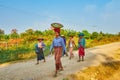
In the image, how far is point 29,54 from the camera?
90.4ft

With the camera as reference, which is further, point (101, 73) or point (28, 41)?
point (28, 41)

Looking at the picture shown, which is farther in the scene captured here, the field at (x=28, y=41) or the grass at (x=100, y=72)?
the field at (x=28, y=41)

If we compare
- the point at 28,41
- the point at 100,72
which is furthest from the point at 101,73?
the point at 28,41

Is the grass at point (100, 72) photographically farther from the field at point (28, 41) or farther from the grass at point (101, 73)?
the field at point (28, 41)

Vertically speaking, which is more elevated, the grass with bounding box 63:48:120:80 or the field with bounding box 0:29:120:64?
the field with bounding box 0:29:120:64

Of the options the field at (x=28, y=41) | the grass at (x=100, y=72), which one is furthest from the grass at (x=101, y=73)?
the field at (x=28, y=41)

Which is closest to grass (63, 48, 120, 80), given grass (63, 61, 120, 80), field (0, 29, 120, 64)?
grass (63, 61, 120, 80)

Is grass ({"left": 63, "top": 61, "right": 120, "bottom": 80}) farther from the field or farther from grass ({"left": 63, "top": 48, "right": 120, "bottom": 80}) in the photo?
the field

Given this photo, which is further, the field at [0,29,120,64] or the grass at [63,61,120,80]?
the field at [0,29,120,64]

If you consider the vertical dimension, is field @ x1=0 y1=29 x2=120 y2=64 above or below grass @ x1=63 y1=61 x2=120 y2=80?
above

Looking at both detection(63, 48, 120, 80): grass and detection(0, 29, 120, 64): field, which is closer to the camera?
detection(63, 48, 120, 80): grass

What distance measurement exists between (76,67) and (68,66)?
2.14ft

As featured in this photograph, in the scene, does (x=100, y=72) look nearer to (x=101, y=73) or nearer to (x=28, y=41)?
(x=101, y=73)

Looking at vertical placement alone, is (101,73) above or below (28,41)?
below
